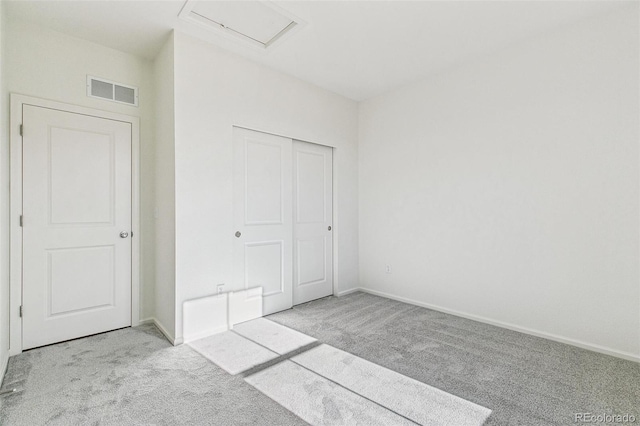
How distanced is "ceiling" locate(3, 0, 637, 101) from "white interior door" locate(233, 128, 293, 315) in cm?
96

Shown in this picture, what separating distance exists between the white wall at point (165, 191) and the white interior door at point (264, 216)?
0.63 m

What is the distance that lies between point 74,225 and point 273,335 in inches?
83.8

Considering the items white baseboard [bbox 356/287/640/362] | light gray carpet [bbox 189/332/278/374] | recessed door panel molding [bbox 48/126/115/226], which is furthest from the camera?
recessed door panel molding [bbox 48/126/115/226]

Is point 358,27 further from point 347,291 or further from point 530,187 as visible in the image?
point 347,291

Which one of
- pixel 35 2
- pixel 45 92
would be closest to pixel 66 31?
pixel 35 2

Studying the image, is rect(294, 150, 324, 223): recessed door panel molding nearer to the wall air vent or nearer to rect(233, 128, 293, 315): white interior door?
rect(233, 128, 293, 315): white interior door

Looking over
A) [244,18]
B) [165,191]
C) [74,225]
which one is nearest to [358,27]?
[244,18]

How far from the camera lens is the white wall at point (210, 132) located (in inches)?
109

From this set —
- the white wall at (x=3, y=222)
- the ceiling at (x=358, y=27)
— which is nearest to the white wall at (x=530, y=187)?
the ceiling at (x=358, y=27)

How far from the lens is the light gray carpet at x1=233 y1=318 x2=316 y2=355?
2629 mm

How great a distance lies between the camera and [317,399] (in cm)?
188

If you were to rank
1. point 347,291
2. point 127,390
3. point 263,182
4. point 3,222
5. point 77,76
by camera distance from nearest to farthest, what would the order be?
point 127,390
point 3,222
point 77,76
point 263,182
point 347,291

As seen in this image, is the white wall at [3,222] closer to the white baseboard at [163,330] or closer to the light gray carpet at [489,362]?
the white baseboard at [163,330]

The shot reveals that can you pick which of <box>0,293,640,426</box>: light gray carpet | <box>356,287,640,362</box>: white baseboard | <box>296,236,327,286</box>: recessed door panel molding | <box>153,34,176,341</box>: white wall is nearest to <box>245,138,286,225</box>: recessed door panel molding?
<box>296,236,327,286</box>: recessed door panel molding
